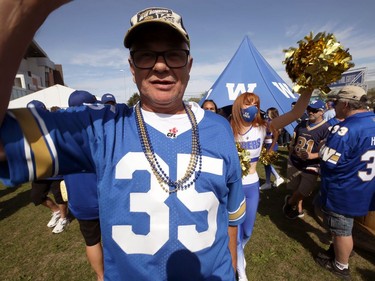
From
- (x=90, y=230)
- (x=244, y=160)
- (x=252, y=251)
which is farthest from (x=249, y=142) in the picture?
(x=90, y=230)

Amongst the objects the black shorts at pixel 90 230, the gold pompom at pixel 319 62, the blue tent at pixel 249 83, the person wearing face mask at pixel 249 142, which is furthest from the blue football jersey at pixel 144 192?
the blue tent at pixel 249 83

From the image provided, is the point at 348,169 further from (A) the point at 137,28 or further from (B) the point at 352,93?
(A) the point at 137,28

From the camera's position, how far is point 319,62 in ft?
5.75

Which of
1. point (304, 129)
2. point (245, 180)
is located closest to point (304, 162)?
point (304, 129)

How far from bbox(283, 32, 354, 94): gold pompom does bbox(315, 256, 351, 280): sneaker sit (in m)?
2.62

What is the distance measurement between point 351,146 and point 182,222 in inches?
106

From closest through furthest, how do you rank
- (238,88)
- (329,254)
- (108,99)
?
(329,254), (108,99), (238,88)

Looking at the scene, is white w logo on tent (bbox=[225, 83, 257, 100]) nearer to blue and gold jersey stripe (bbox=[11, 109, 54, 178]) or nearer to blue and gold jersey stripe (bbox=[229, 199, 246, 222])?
blue and gold jersey stripe (bbox=[229, 199, 246, 222])

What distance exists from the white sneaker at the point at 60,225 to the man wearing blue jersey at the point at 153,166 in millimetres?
3916

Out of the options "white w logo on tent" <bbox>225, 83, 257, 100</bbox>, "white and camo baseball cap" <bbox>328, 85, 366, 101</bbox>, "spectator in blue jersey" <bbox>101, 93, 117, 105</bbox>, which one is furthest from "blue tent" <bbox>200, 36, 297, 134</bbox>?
"white and camo baseball cap" <bbox>328, 85, 366, 101</bbox>

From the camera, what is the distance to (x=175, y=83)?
121 cm

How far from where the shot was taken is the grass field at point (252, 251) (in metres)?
3.30

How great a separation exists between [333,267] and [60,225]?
457 cm

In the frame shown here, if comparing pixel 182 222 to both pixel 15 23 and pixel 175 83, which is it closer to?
pixel 175 83
